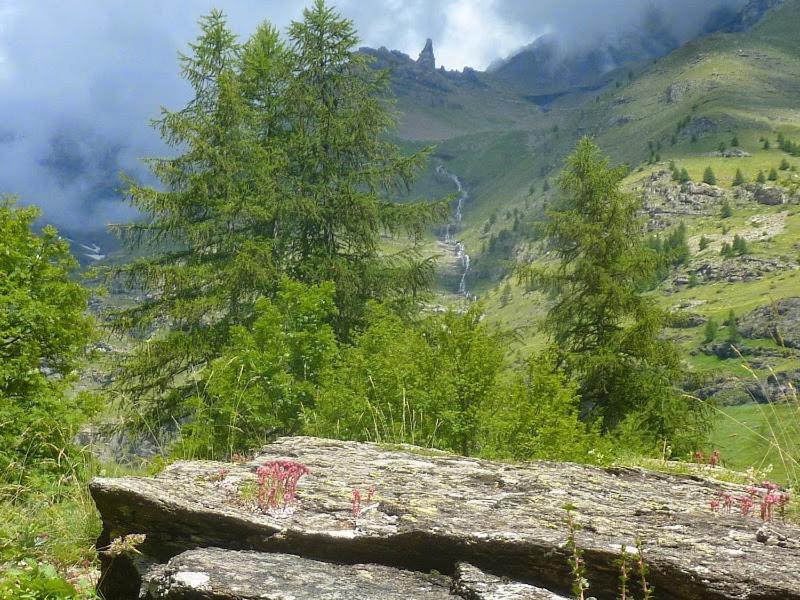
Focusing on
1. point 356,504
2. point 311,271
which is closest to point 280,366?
point 311,271

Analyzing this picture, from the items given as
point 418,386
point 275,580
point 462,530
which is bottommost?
point 275,580

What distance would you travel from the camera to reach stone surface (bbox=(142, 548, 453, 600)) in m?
3.71

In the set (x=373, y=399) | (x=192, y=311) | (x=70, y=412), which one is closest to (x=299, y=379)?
(x=373, y=399)

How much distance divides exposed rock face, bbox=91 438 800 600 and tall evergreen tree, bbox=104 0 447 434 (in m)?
16.0

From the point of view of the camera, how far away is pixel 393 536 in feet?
14.0

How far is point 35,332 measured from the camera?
1488 cm

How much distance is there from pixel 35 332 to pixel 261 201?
8801 millimetres

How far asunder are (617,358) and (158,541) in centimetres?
2167

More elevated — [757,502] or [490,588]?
[757,502]

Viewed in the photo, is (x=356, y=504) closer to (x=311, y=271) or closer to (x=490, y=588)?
(x=490, y=588)

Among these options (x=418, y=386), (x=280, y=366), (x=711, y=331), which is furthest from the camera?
(x=711, y=331)

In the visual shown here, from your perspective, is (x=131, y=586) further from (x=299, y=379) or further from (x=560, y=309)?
(x=560, y=309)

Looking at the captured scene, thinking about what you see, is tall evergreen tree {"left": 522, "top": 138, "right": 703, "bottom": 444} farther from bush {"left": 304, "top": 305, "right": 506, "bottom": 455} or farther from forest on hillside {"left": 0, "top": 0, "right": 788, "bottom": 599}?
bush {"left": 304, "top": 305, "right": 506, "bottom": 455}

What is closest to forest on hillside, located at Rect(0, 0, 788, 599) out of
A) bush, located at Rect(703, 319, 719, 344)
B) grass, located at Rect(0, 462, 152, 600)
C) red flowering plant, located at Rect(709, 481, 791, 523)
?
grass, located at Rect(0, 462, 152, 600)
